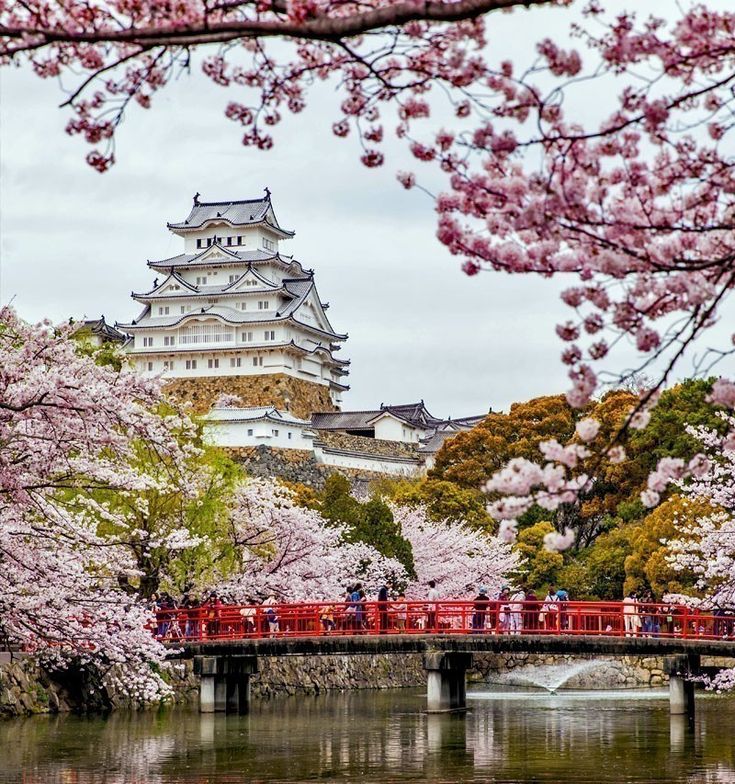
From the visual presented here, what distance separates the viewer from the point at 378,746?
2281cm

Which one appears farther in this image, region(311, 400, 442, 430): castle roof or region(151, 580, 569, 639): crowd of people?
region(311, 400, 442, 430): castle roof

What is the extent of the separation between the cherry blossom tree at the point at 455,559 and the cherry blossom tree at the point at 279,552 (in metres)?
7.87

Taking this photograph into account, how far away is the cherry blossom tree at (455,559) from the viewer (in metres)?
44.7

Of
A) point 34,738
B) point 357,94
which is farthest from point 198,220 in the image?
point 357,94

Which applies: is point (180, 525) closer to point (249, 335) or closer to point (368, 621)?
point (368, 621)

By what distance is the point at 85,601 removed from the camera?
16375 mm

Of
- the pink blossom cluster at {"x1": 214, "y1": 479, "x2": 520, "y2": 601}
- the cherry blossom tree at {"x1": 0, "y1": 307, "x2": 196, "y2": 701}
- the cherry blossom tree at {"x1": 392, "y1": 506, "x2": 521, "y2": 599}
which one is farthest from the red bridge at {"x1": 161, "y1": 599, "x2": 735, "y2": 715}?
the cherry blossom tree at {"x1": 392, "y1": 506, "x2": 521, "y2": 599}

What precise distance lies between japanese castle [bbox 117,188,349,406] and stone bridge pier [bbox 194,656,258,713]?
130ft

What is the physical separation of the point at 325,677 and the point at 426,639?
31.0 feet

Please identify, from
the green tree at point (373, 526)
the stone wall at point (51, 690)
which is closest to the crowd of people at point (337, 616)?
the stone wall at point (51, 690)

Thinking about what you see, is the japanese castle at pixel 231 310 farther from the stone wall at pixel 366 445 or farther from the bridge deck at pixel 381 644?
the bridge deck at pixel 381 644

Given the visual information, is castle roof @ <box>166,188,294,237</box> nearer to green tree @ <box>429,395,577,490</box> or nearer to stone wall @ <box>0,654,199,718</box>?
green tree @ <box>429,395,577,490</box>

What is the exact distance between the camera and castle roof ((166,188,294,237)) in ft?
242

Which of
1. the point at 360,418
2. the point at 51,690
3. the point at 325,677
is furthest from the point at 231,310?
the point at 51,690
